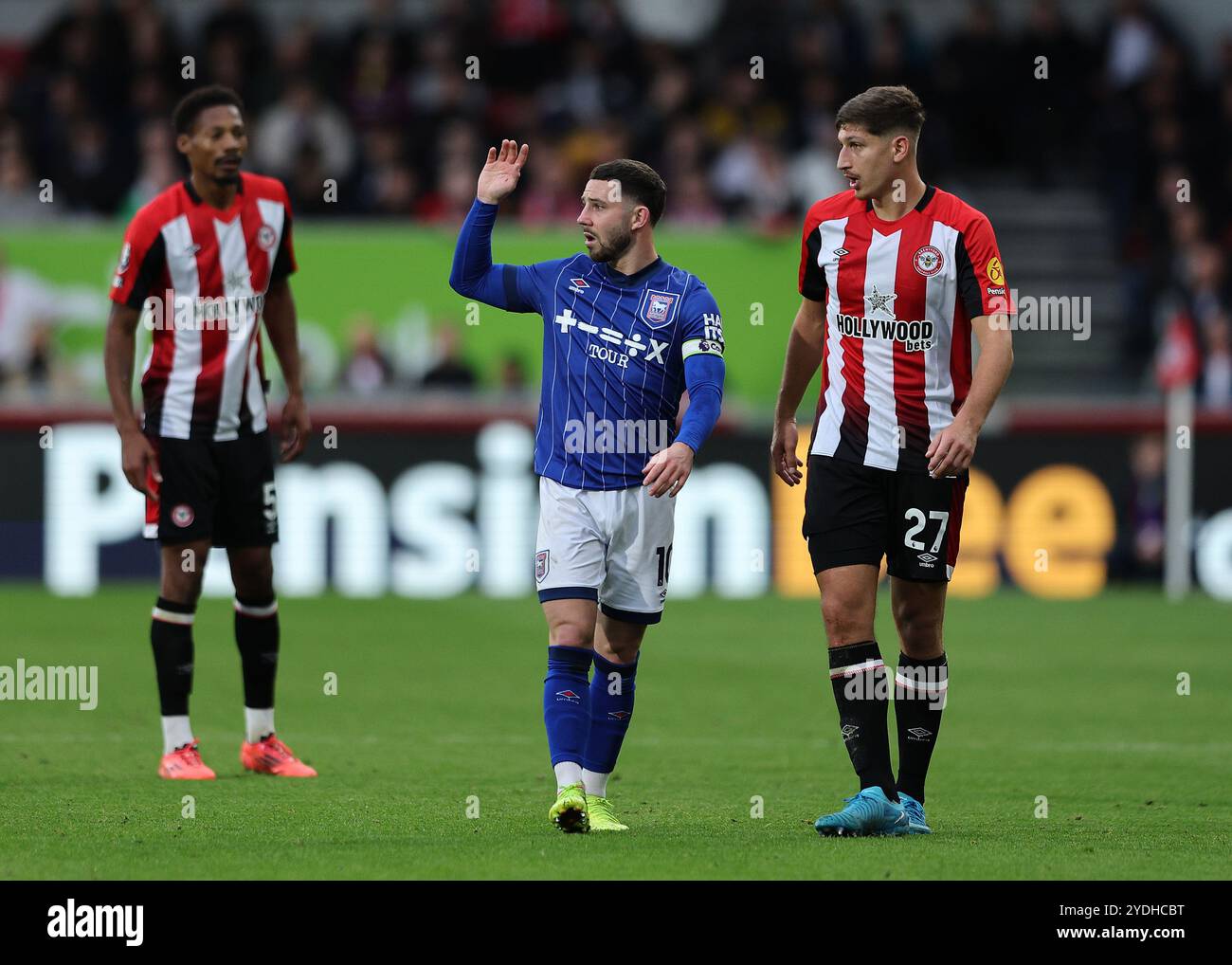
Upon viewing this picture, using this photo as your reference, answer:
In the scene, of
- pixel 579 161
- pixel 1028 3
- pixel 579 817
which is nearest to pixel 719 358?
pixel 579 817

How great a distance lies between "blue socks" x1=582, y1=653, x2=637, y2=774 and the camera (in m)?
6.60

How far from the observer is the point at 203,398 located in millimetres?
7770

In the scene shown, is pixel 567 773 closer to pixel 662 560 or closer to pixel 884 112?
pixel 662 560

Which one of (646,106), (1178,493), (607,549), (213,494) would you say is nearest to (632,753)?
(213,494)

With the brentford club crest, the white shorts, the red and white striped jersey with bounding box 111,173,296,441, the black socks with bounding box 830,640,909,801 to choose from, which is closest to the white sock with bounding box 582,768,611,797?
the white shorts

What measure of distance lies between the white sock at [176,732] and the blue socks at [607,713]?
1794mm

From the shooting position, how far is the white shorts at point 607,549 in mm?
6445

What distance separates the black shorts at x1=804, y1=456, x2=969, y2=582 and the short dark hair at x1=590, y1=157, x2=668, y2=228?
102cm

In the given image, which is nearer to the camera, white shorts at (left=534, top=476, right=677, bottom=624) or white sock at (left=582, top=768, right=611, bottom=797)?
white shorts at (left=534, top=476, right=677, bottom=624)

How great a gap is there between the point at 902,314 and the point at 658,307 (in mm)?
770

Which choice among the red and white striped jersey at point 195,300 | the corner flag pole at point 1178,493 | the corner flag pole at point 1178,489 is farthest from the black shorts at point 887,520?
the corner flag pole at point 1178,493

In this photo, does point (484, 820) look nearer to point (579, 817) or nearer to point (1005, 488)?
point (579, 817)

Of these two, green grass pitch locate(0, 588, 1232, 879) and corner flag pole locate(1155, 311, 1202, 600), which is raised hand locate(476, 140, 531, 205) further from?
corner flag pole locate(1155, 311, 1202, 600)

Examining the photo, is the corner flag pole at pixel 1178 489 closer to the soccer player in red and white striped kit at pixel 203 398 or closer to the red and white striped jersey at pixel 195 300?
the soccer player in red and white striped kit at pixel 203 398
